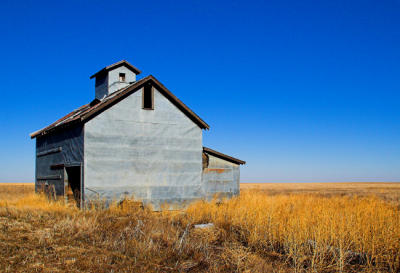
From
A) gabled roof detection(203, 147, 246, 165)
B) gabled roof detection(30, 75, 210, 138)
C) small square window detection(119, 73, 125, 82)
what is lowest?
gabled roof detection(203, 147, 246, 165)

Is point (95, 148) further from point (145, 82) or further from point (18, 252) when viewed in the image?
point (18, 252)

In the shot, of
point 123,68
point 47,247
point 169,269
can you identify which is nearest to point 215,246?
point 169,269

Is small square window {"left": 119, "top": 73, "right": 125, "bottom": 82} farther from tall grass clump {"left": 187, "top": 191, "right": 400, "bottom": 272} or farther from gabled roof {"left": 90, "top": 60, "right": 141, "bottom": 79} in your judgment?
tall grass clump {"left": 187, "top": 191, "right": 400, "bottom": 272}

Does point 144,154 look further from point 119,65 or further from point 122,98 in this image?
point 119,65

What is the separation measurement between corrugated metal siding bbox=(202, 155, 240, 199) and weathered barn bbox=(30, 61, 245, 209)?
0.06 m

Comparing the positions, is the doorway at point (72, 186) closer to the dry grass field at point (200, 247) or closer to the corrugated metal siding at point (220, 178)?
the dry grass field at point (200, 247)

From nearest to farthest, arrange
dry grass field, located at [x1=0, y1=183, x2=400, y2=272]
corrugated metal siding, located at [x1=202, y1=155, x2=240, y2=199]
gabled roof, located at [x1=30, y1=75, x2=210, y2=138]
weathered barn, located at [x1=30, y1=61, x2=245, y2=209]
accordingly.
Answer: dry grass field, located at [x1=0, y1=183, x2=400, y2=272]
gabled roof, located at [x1=30, y1=75, x2=210, y2=138]
weathered barn, located at [x1=30, y1=61, x2=245, y2=209]
corrugated metal siding, located at [x1=202, y1=155, x2=240, y2=199]

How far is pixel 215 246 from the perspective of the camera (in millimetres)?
10062

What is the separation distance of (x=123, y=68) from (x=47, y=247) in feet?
51.4

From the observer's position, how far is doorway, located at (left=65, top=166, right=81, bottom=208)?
18087 mm

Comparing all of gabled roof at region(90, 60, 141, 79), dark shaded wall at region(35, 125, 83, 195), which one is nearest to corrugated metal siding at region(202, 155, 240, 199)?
dark shaded wall at region(35, 125, 83, 195)

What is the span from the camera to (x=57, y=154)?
19797 mm

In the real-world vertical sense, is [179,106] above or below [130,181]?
above

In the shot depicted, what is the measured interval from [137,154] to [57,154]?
488 centimetres
